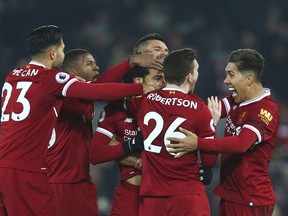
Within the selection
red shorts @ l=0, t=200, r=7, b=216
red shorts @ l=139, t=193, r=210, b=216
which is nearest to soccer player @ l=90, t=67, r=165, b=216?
red shorts @ l=139, t=193, r=210, b=216

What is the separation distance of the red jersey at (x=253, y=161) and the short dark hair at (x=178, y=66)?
1.97ft

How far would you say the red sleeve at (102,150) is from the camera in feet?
18.1

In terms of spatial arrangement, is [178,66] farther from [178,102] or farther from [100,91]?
[100,91]

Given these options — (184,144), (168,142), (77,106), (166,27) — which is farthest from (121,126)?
(166,27)

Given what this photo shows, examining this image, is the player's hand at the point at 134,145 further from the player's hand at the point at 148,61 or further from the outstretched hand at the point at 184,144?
the player's hand at the point at 148,61

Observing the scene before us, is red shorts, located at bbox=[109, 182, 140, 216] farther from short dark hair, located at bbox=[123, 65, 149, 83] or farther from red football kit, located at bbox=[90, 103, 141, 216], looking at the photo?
short dark hair, located at bbox=[123, 65, 149, 83]

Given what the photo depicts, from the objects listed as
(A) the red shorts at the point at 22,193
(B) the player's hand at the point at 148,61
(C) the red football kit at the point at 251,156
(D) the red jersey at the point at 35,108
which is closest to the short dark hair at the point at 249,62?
(C) the red football kit at the point at 251,156

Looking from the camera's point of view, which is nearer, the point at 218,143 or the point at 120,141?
the point at 218,143

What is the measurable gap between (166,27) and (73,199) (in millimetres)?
6423

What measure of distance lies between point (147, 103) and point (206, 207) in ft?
2.77

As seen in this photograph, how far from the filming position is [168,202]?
5.10 meters

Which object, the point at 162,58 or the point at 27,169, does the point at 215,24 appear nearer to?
the point at 162,58

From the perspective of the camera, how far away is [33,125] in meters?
5.24

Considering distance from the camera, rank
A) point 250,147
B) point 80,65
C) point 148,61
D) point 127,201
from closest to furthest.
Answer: point 250,147 < point 148,61 < point 127,201 < point 80,65
